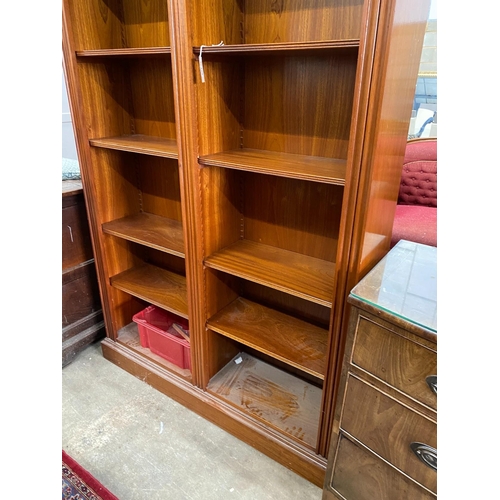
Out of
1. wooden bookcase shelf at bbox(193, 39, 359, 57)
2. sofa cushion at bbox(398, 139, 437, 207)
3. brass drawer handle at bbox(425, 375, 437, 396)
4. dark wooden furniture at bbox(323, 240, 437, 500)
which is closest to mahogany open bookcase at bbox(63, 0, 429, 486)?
wooden bookcase shelf at bbox(193, 39, 359, 57)

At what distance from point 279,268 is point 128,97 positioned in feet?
3.79

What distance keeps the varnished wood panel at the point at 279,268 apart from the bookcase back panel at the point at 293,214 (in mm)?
45

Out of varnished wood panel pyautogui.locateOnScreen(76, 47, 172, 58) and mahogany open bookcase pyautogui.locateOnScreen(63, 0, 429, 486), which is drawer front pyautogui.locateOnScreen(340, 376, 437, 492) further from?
varnished wood panel pyautogui.locateOnScreen(76, 47, 172, 58)

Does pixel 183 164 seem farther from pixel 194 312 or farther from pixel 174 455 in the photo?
pixel 174 455

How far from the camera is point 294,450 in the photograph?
1.48 meters

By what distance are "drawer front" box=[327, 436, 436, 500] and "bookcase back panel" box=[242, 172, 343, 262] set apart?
706 mm

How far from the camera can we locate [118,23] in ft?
5.47

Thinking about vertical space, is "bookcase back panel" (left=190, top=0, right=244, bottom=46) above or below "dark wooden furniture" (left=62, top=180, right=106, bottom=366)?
above

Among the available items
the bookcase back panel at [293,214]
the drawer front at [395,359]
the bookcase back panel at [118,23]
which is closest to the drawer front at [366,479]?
the drawer front at [395,359]

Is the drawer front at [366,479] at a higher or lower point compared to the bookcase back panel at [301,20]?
lower

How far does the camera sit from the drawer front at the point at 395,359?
0.88 meters

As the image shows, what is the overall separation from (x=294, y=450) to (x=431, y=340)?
3.00 ft

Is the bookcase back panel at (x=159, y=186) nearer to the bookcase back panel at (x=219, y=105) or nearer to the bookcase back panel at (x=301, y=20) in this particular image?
the bookcase back panel at (x=219, y=105)

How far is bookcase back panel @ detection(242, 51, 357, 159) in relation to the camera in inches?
49.3
